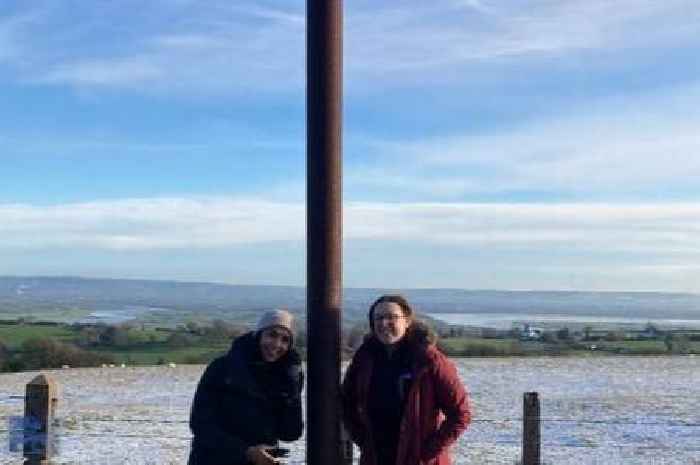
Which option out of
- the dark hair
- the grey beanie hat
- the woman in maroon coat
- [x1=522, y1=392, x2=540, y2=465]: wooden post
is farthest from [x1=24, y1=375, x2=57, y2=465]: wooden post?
[x1=522, y1=392, x2=540, y2=465]: wooden post

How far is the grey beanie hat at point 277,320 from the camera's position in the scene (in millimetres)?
4863

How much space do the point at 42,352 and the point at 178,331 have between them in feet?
39.0

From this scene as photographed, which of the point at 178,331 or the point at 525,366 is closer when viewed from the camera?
the point at 525,366

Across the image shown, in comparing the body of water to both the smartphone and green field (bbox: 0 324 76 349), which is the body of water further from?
the smartphone

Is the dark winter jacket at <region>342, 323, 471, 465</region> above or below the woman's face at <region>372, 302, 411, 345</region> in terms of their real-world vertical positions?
below

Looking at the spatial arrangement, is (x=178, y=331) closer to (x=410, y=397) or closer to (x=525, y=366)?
(x=525, y=366)

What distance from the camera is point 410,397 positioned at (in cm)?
484

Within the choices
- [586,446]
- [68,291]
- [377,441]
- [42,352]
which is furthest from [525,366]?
[68,291]

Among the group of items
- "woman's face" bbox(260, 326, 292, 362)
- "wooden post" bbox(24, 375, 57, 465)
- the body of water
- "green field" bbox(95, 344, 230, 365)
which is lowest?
the body of water

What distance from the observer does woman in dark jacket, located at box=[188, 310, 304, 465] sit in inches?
193

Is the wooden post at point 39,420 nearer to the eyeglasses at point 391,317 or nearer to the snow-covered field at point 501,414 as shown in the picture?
the snow-covered field at point 501,414

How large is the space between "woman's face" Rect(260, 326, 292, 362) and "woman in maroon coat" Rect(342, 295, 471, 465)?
1.27ft

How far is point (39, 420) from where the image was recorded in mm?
6406

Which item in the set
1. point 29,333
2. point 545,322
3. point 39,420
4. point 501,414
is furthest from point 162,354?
point 545,322
